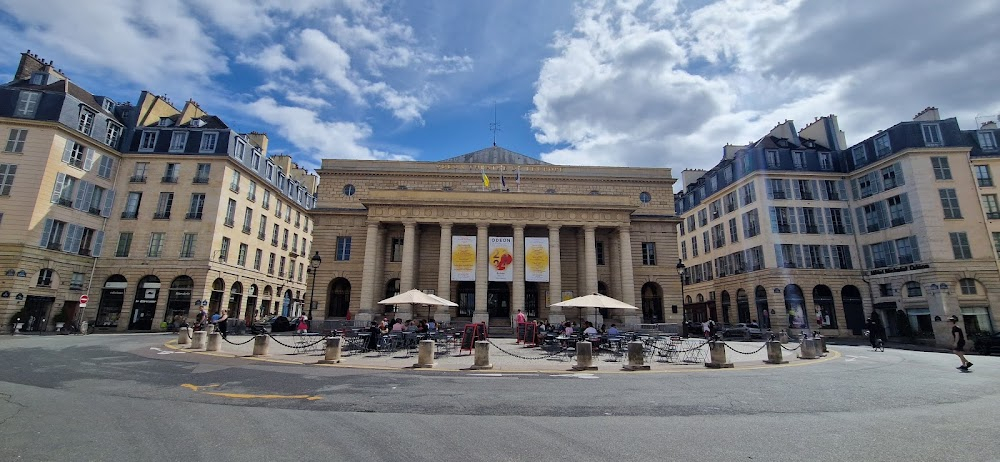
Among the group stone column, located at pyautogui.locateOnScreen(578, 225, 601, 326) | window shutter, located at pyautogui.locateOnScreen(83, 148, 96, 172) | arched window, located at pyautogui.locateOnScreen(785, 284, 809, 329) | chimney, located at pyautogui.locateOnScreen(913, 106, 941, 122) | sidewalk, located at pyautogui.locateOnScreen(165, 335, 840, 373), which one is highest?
chimney, located at pyautogui.locateOnScreen(913, 106, 941, 122)

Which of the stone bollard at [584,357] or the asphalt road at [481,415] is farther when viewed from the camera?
the stone bollard at [584,357]

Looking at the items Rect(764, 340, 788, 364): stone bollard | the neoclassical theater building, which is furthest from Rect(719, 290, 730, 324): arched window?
Rect(764, 340, 788, 364): stone bollard

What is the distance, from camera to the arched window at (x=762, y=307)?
32.9 meters

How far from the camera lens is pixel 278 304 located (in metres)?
42.4

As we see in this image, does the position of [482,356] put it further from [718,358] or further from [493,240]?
[493,240]

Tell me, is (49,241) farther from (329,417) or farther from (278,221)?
Answer: (329,417)

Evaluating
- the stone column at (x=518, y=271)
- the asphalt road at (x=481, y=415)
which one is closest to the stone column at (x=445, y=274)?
the stone column at (x=518, y=271)

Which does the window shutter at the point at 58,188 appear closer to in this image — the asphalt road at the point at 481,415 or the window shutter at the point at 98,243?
the window shutter at the point at 98,243

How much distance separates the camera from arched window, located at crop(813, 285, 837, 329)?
105ft

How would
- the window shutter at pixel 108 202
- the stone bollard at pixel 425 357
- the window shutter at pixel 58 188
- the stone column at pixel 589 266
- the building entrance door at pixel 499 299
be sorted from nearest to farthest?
the stone bollard at pixel 425 357, the window shutter at pixel 58 188, the stone column at pixel 589 266, the window shutter at pixel 108 202, the building entrance door at pixel 499 299

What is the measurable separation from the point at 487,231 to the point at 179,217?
23.2 m

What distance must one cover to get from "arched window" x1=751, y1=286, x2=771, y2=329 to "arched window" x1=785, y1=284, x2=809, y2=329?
4.47 ft

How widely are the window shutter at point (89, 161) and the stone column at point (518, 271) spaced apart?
30655mm

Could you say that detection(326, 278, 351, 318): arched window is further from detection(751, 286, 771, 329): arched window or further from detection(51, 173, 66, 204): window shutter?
detection(751, 286, 771, 329): arched window
